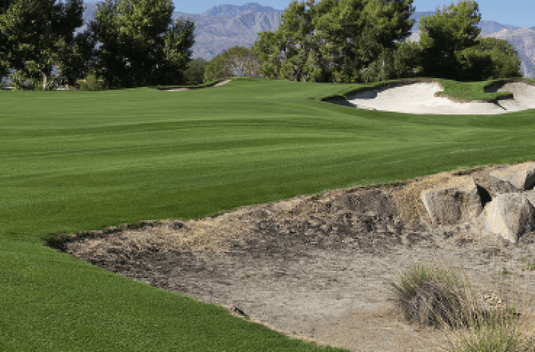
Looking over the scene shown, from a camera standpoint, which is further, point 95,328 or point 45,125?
point 45,125

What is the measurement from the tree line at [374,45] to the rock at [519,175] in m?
42.5

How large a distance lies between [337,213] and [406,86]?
28.4 meters

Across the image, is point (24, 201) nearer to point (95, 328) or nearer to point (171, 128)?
point (95, 328)

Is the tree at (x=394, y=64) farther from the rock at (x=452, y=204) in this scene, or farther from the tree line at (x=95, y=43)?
the rock at (x=452, y=204)

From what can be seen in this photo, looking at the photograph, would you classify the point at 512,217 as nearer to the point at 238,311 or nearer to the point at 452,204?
the point at 452,204

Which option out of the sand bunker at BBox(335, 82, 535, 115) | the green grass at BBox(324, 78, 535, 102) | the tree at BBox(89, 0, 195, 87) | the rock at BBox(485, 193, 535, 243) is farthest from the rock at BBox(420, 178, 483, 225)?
the tree at BBox(89, 0, 195, 87)

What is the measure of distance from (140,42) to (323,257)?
53.0m

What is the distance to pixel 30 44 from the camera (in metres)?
49.1

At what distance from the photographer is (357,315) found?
19.2 feet

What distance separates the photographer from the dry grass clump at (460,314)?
399cm

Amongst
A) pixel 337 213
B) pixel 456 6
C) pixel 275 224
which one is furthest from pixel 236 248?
pixel 456 6

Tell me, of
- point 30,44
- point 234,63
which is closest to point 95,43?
point 30,44

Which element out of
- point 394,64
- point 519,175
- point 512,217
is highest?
point 394,64

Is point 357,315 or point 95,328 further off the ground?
point 95,328
